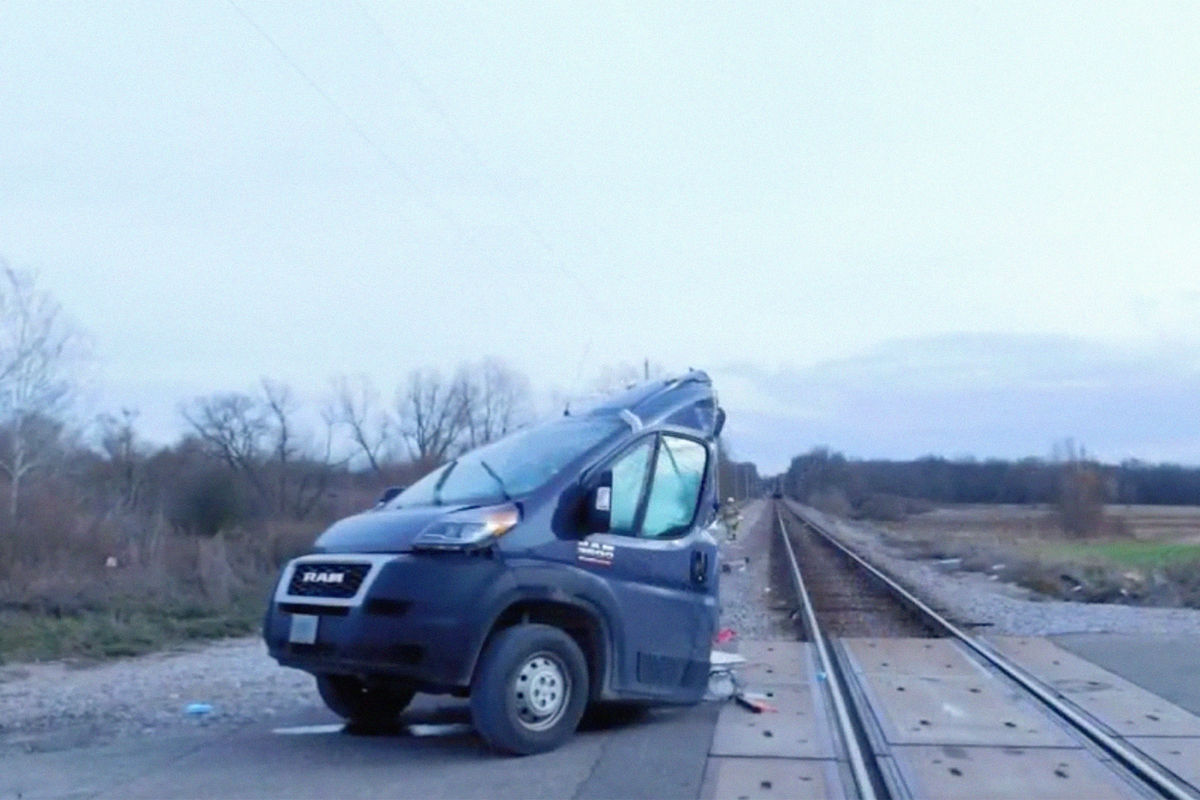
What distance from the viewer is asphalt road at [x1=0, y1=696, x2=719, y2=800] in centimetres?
929

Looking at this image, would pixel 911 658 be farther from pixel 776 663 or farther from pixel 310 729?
pixel 310 729

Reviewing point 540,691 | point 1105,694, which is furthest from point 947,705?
point 540,691

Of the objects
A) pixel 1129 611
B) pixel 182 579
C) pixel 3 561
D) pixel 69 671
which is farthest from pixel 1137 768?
pixel 3 561

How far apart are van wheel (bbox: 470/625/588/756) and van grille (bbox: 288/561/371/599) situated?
0.92m

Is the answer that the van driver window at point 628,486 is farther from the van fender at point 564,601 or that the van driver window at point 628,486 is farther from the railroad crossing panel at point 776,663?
the railroad crossing panel at point 776,663

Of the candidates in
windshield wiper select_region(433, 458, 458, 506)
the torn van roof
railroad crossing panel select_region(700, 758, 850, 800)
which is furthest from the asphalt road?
the torn van roof

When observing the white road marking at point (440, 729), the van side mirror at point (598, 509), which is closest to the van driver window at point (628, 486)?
the van side mirror at point (598, 509)

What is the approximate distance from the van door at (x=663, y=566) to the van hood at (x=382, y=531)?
1.11m

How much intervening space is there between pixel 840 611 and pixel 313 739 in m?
15.3

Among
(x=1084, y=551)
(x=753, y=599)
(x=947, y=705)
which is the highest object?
(x=1084, y=551)

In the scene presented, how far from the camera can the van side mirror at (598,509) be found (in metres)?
10.8

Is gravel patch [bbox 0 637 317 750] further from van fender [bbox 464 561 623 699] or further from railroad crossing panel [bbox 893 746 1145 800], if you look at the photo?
railroad crossing panel [bbox 893 746 1145 800]

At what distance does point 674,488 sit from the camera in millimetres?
11734

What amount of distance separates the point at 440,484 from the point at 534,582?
184 centimetres
